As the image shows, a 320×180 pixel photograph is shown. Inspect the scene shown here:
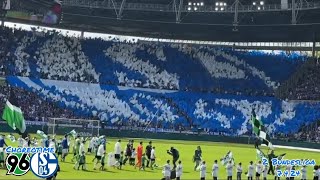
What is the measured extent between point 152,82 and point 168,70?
4588 millimetres

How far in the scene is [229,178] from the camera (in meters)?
31.2

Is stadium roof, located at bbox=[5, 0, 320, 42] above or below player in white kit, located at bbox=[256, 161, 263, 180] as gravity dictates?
above

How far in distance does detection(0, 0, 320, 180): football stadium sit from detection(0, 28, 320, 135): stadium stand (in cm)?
15

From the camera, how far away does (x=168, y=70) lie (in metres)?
78.0

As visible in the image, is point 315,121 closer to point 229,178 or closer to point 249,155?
point 249,155

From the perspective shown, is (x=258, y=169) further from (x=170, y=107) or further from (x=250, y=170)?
(x=170, y=107)

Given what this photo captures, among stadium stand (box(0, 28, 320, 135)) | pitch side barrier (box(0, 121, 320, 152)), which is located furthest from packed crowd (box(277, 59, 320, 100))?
pitch side barrier (box(0, 121, 320, 152))

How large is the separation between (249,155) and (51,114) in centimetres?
2657

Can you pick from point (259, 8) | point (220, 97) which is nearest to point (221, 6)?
point (259, 8)

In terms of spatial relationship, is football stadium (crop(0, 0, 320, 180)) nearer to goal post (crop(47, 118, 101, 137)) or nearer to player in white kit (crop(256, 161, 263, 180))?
goal post (crop(47, 118, 101, 137))

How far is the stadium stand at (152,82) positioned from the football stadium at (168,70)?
0.15m
